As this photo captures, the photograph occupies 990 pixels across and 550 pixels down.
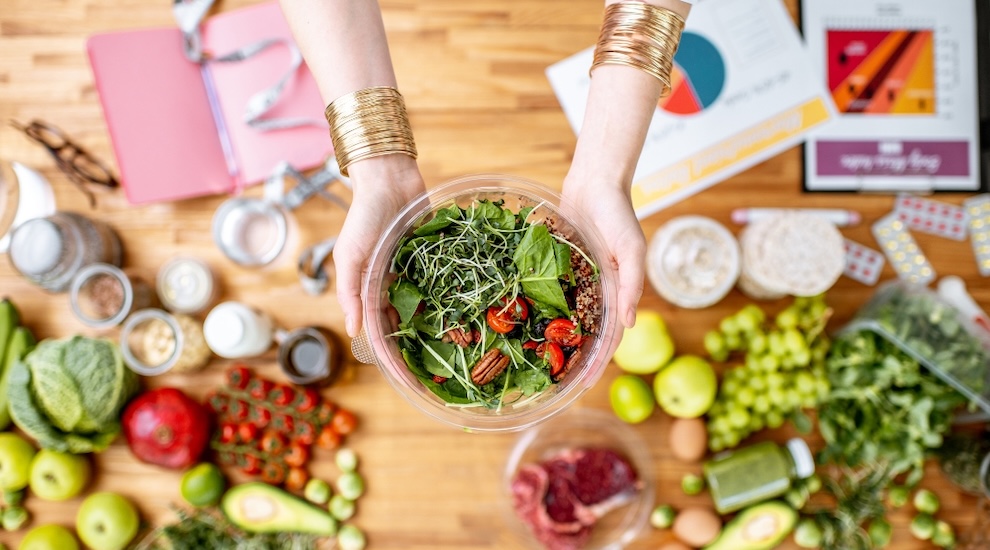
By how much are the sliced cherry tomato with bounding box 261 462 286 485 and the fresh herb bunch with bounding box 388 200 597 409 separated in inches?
25.6

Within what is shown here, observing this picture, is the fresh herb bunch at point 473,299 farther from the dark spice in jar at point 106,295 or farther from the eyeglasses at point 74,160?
the eyeglasses at point 74,160

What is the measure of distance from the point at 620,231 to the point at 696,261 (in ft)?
1.51

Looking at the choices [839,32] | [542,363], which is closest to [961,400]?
[839,32]

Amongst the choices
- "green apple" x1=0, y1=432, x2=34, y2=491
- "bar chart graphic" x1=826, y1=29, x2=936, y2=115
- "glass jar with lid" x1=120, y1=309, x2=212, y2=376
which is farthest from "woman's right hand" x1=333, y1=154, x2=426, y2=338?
"bar chart graphic" x1=826, y1=29, x2=936, y2=115

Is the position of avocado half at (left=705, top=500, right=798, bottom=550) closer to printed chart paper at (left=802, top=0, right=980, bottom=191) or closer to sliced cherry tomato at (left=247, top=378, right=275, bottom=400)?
printed chart paper at (left=802, top=0, right=980, bottom=191)

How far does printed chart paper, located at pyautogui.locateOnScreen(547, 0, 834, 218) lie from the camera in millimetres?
1521

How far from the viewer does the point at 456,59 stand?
1527mm

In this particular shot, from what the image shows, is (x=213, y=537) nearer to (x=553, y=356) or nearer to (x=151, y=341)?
(x=151, y=341)

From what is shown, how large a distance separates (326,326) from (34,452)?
699 millimetres

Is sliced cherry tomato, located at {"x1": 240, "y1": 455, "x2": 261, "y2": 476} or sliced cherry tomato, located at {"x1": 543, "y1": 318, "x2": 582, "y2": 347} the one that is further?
sliced cherry tomato, located at {"x1": 240, "y1": 455, "x2": 261, "y2": 476}

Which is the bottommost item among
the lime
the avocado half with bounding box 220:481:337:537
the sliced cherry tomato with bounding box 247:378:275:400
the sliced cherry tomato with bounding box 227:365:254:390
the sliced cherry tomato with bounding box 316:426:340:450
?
the avocado half with bounding box 220:481:337:537

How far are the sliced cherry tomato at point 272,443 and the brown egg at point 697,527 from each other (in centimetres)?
88

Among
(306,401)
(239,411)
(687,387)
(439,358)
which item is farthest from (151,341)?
(687,387)

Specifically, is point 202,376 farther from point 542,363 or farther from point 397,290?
point 542,363
